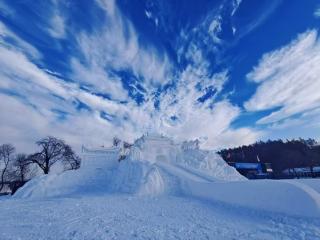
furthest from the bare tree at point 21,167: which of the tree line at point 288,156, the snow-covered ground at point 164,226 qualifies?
the tree line at point 288,156

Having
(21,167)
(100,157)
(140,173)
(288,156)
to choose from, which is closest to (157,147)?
(100,157)

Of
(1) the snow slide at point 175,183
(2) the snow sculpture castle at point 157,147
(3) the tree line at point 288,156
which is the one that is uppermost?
(3) the tree line at point 288,156

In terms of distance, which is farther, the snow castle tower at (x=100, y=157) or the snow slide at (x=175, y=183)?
the snow castle tower at (x=100, y=157)

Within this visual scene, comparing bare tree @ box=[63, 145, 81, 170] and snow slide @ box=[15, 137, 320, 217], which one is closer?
snow slide @ box=[15, 137, 320, 217]

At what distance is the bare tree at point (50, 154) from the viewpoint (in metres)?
33.8

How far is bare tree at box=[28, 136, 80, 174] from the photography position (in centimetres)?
3378

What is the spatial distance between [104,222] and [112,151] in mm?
22822

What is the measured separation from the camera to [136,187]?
1598cm

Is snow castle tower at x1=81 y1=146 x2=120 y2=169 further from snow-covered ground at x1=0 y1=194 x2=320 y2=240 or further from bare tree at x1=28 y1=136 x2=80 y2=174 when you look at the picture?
snow-covered ground at x1=0 y1=194 x2=320 y2=240

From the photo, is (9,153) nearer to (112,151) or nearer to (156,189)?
(112,151)

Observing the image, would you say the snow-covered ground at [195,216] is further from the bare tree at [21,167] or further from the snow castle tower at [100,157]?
the bare tree at [21,167]

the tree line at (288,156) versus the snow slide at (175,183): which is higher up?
the tree line at (288,156)

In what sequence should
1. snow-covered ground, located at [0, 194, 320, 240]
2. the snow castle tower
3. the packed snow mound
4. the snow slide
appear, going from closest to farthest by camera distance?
snow-covered ground, located at [0, 194, 320, 240], the snow slide, the packed snow mound, the snow castle tower

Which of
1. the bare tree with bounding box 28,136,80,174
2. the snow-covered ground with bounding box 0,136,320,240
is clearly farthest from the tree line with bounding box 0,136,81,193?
the snow-covered ground with bounding box 0,136,320,240
